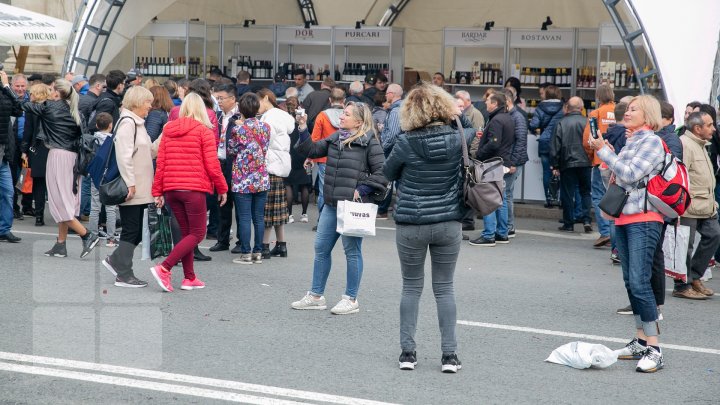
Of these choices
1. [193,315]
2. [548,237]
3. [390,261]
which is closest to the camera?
[193,315]

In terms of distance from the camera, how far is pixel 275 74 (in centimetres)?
1989

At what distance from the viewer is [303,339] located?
707 centimetres

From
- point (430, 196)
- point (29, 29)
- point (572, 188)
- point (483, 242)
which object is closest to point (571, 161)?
point (572, 188)

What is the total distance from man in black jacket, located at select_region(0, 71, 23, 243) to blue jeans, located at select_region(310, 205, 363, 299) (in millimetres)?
4669

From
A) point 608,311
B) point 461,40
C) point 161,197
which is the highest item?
point 461,40

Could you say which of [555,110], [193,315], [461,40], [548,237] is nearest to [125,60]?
[461,40]

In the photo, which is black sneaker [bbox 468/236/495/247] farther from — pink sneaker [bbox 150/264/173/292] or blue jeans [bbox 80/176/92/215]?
blue jeans [bbox 80/176/92/215]

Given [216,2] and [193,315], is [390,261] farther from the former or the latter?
[216,2]

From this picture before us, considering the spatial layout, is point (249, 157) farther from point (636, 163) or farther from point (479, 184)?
point (636, 163)

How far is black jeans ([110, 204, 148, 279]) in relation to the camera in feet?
28.8

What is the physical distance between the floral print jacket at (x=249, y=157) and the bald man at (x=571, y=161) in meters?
4.66

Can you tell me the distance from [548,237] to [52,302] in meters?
6.97

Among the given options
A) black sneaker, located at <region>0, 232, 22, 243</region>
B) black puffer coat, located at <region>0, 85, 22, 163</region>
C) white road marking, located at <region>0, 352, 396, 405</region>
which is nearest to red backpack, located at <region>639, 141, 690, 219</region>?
white road marking, located at <region>0, 352, 396, 405</region>

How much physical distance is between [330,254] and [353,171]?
0.69 m
